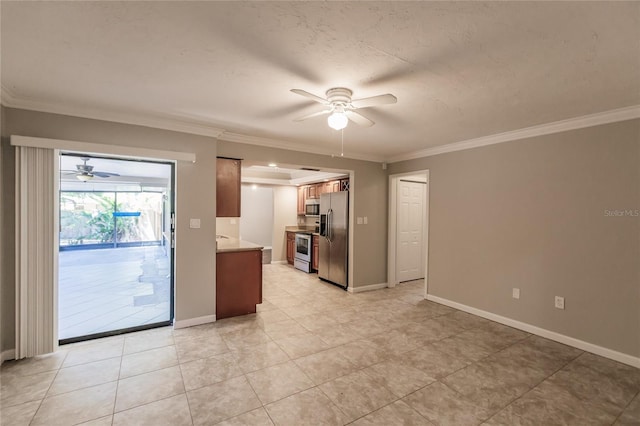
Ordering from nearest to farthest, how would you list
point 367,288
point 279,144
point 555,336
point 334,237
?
point 555,336, point 279,144, point 367,288, point 334,237

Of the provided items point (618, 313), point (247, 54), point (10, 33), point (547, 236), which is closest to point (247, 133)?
point (247, 54)

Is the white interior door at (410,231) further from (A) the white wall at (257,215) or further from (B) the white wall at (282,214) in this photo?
(A) the white wall at (257,215)

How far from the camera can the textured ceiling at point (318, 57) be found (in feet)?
4.84

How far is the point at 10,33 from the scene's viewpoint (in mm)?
1664

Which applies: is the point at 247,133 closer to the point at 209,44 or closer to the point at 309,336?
the point at 209,44

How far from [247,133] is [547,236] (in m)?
3.95

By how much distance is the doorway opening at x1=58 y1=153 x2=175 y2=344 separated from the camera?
3.53m

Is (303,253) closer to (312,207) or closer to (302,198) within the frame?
(312,207)

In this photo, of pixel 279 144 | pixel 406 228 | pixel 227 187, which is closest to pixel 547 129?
pixel 406 228

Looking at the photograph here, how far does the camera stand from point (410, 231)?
587cm

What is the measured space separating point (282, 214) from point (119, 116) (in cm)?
483

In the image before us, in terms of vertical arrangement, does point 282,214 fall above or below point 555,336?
above

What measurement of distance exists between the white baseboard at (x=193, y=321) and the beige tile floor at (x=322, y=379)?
0.11 m

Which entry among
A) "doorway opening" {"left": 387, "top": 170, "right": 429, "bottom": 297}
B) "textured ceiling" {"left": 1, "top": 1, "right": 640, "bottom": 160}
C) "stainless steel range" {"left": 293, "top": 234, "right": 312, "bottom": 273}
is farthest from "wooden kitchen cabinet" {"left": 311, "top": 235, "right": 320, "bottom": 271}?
"textured ceiling" {"left": 1, "top": 1, "right": 640, "bottom": 160}
